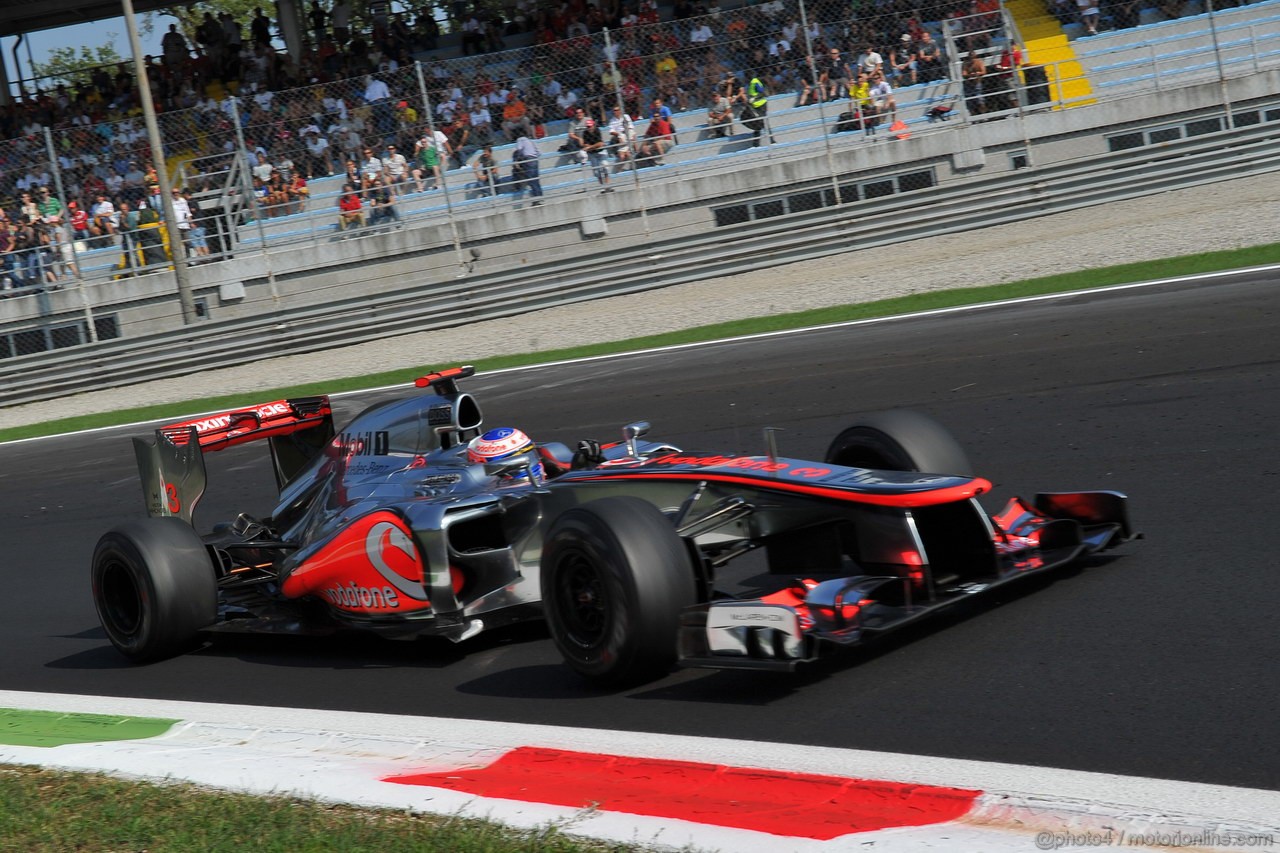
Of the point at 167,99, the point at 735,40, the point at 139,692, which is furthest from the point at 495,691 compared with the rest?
the point at 167,99

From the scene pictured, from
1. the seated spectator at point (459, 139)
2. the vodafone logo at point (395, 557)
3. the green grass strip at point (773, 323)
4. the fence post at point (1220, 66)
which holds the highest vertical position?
the seated spectator at point (459, 139)

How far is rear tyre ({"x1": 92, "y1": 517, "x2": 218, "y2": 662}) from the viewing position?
6410mm

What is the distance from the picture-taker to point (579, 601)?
5.02 meters

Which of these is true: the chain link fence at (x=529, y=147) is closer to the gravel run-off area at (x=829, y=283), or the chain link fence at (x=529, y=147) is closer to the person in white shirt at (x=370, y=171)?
the person in white shirt at (x=370, y=171)

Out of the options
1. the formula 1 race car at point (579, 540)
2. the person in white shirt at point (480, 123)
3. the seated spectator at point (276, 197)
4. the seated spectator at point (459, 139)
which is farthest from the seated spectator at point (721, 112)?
the formula 1 race car at point (579, 540)

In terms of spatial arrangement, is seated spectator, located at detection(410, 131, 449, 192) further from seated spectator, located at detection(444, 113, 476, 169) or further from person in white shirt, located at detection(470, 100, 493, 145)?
person in white shirt, located at detection(470, 100, 493, 145)

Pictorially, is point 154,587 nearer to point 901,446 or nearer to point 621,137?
point 901,446

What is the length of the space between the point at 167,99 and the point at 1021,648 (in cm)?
2450

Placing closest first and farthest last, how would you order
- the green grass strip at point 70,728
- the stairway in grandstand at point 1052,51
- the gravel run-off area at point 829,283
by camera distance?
the green grass strip at point 70,728 < the gravel run-off area at point 829,283 < the stairway in grandstand at point 1052,51

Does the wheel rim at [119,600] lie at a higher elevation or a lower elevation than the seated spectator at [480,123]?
lower

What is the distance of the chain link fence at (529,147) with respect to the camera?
1969 centimetres

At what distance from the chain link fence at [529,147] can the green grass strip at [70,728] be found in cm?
1453

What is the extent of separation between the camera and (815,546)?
5.30 m

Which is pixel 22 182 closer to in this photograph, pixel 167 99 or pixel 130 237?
pixel 130 237
